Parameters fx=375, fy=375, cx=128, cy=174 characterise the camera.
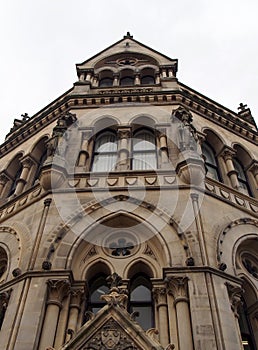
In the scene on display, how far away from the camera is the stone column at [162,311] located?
8377mm

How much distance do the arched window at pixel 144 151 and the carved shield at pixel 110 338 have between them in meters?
6.63

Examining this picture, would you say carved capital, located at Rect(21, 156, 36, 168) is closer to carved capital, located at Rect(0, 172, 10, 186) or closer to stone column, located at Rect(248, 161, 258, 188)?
carved capital, located at Rect(0, 172, 10, 186)

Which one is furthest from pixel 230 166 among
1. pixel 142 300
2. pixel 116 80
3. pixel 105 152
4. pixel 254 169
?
pixel 116 80

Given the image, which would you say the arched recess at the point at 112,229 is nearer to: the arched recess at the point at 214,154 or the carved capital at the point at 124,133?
the carved capital at the point at 124,133

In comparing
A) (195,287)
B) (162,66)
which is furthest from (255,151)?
(195,287)

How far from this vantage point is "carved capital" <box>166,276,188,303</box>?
343 inches

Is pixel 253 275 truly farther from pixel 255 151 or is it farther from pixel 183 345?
pixel 255 151

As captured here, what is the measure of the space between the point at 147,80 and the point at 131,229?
35.3ft

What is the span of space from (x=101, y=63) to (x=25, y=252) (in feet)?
44.1

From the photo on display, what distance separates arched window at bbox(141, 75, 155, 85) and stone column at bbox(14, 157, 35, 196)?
737 cm

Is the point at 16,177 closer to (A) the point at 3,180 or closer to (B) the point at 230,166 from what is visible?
(A) the point at 3,180

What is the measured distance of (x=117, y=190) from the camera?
37.8ft

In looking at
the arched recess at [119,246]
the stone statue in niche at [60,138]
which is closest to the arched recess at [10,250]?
the arched recess at [119,246]

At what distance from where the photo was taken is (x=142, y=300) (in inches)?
385
